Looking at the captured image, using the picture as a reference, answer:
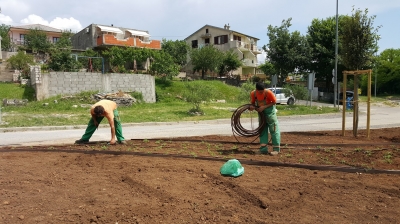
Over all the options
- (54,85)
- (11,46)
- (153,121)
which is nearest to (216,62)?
(54,85)

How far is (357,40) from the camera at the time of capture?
10391mm

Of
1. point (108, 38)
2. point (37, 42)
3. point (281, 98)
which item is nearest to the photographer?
point (281, 98)

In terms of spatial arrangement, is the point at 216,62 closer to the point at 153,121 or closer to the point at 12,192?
the point at 153,121

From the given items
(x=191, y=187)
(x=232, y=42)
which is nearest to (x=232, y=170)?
(x=191, y=187)

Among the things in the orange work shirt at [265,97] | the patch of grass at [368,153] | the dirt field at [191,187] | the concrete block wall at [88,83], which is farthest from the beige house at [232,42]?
the dirt field at [191,187]

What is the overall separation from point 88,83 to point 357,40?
1804cm

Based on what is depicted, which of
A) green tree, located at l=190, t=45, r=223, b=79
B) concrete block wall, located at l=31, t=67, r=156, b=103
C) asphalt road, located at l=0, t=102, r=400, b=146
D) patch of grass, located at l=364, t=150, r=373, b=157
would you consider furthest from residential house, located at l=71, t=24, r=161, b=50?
patch of grass, located at l=364, t=150, r=373, b=157

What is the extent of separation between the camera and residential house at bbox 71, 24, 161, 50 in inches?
1575

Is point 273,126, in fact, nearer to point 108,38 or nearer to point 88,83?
point 88,83

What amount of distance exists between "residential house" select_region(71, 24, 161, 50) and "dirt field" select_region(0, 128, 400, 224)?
114 feet

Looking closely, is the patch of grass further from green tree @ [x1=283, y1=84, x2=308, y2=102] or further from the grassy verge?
green tree @ [x1=283, y1=84, x2=308, y2=102]

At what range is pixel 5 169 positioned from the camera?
17.5 feet

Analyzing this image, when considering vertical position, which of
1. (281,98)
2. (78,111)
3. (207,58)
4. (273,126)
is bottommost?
(78,111)

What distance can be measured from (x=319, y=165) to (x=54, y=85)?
20247mm
